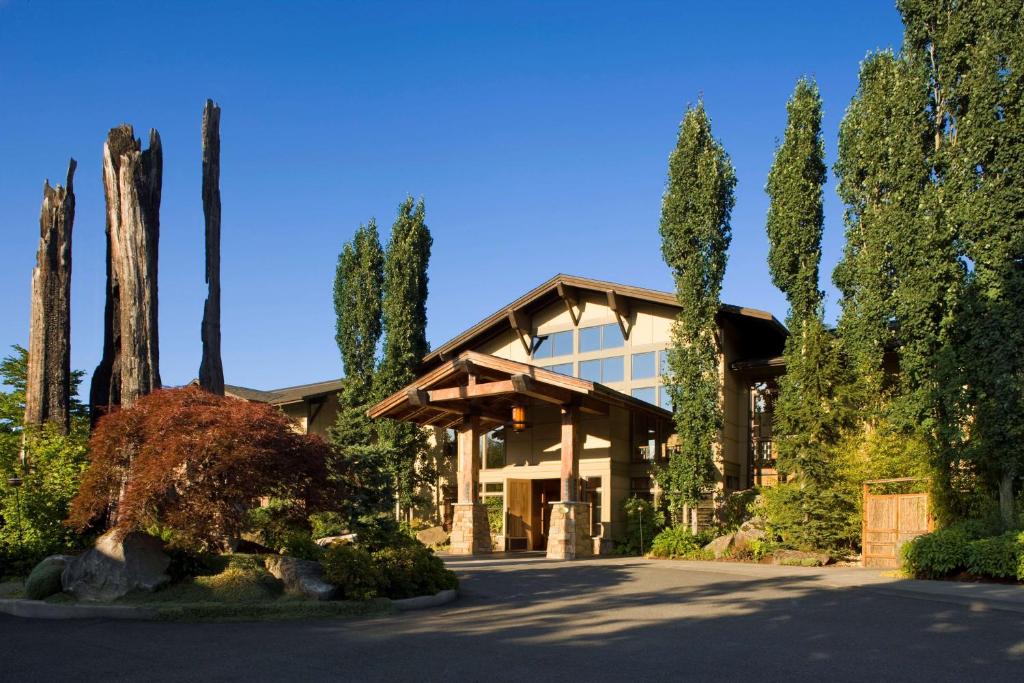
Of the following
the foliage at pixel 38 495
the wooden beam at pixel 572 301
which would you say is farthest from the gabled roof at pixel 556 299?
the foliage at pixel 38 495

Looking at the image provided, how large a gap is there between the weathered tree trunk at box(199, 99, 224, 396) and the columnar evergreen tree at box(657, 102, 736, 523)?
1309 centimetres

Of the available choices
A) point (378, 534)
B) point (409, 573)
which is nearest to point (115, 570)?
point (409, 573)

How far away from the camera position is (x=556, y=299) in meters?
28.2

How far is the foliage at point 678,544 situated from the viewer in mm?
22391

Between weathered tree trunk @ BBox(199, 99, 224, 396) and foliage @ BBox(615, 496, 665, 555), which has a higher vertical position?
weathered tree trunk @ BBox(199, 99, 224, 396)

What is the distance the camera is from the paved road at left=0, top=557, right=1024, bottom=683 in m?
7.72

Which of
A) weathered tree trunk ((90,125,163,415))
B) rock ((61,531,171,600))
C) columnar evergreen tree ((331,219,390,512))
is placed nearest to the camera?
rock ((61,531,171,600))

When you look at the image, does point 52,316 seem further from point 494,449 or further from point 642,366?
point 642,366

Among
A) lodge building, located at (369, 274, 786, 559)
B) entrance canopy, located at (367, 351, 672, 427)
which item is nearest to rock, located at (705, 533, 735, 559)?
lodge building, located at (369, 274, 786, 559)

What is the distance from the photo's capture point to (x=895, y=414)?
1964 centimetres

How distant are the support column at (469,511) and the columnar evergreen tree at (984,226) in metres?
11.7

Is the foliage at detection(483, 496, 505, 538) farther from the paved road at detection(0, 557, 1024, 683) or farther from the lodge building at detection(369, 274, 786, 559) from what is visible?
the paved road at detection(0, 557, 1024, 683)

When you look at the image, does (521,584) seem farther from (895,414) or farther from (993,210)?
(993,210)

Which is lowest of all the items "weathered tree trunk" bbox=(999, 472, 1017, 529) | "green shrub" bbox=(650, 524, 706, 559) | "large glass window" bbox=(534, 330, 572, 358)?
"green shrub" bbox=(650, 524, 706, 559)
